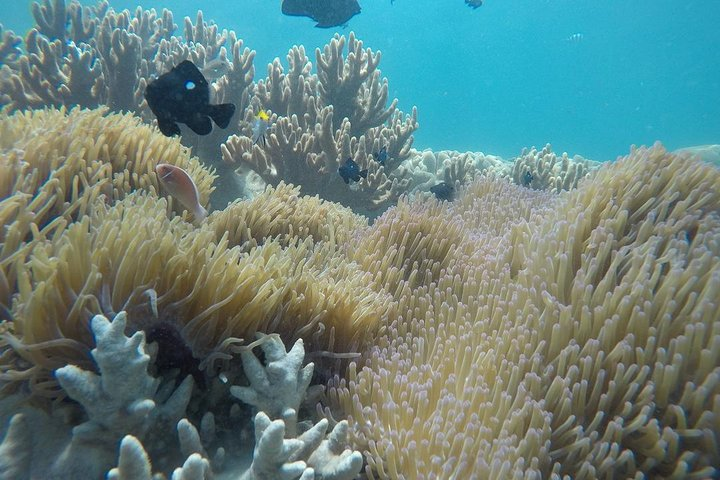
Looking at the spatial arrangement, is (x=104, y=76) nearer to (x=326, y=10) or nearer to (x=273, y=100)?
(x=273, y=100)

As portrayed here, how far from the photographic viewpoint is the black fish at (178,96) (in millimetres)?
3439

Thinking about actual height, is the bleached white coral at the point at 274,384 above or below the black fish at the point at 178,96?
below

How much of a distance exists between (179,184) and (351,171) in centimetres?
283

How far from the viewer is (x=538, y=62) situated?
117 metres

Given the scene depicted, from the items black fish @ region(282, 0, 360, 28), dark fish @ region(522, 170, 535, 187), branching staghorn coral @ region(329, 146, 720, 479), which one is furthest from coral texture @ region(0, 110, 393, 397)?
black fish @ region(282, 0, 360, 28)

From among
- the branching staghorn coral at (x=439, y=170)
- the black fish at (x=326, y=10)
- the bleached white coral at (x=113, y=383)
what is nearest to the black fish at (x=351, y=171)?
the branching staghorn coral at (x=439, y=170)

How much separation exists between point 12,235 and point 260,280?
3.54 feet

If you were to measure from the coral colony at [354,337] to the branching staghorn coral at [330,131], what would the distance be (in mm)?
2731

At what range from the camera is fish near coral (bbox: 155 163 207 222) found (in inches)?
108

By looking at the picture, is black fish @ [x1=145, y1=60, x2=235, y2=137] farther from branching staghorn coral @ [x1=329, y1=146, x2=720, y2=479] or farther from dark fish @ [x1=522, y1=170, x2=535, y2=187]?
dark fish @ [x1=522, y1=170, x2=535, y2=187]

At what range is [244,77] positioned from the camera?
661cm

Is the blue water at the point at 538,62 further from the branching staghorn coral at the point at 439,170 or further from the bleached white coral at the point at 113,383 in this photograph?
the bleached white coral at the point at 113,383

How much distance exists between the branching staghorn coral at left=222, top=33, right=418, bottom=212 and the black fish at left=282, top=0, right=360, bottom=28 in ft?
2.51

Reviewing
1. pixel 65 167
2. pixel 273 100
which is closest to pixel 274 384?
pixel 65 167
